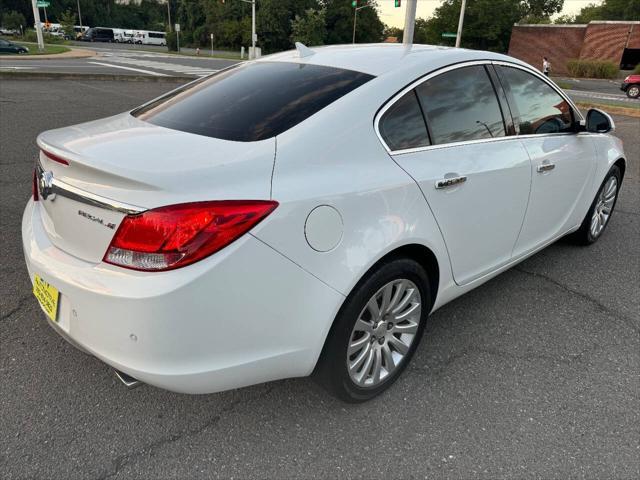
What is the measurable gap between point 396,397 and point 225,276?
1254mm

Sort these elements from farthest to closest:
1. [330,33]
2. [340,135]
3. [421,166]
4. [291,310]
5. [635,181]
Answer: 1. [330,33]
2. [635,181]
3. [421,166]
4. [340,135]
5. [291,310]

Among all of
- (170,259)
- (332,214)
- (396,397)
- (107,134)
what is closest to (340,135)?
(332,214)

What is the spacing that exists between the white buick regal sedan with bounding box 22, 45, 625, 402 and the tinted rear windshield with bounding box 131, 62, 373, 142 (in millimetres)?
13

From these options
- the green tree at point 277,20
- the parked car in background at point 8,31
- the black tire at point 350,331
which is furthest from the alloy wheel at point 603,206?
the parked car in background at point 8,31

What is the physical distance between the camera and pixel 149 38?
7244 centimetres

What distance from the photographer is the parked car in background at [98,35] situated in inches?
2562

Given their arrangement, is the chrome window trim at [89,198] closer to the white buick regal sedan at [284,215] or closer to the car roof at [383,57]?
the white buick regal sedan at [284,215]

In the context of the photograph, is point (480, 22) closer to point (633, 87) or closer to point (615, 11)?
point (615, 11)

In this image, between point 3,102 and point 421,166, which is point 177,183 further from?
point 3,102

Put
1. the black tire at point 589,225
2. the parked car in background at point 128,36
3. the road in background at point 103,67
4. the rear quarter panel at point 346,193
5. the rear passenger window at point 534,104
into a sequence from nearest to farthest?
1. the rear quarter panel at point 346,193
2. the rear passenger window at point 534,104
3. the black tire at point 589,225
4. the road in background at point 103,67
5. the parked car in background at point 128,36

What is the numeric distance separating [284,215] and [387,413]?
3.90 feet

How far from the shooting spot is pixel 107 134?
2.17 meters

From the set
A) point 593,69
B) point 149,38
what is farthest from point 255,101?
point 149,38

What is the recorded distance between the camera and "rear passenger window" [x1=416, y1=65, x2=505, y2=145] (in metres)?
2.48
